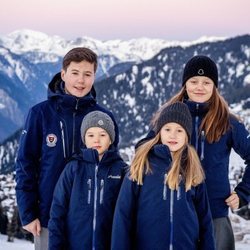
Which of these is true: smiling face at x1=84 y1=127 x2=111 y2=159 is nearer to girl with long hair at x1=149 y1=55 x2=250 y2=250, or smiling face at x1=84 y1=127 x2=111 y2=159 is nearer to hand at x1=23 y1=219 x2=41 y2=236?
girl with long hair at x1=149 y1=55 x2=250 y2=250

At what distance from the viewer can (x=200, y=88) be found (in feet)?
17.3

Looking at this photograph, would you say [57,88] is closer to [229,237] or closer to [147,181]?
[147,181]

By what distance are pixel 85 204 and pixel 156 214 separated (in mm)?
630

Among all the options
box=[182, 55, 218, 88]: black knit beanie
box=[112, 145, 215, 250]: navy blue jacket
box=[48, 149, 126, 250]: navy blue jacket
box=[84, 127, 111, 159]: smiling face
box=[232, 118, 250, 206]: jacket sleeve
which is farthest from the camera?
box=[182, 55, 218, 88]: black knit beanie

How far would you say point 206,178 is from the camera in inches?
198

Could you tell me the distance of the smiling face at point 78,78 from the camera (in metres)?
5.19

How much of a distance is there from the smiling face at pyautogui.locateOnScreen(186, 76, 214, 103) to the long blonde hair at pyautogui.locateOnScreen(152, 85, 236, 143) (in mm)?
62

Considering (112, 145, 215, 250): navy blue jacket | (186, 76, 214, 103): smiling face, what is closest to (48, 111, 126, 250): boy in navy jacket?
(112, 145, 215, 250): navy blue jacket

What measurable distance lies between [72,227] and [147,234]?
2.18 ft

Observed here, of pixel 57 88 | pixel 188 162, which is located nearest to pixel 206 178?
pixel 188 162

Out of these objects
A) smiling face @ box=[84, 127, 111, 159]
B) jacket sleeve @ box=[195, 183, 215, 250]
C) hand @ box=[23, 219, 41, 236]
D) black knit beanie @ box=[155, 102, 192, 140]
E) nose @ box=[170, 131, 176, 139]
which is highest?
black knit beanie @ box=[155, 102, 192, 140]

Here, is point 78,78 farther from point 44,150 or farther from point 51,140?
point 44,150

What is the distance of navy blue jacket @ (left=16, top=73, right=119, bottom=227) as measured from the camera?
507 cm

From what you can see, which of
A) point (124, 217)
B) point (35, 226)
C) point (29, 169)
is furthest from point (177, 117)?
point (35, 226)
